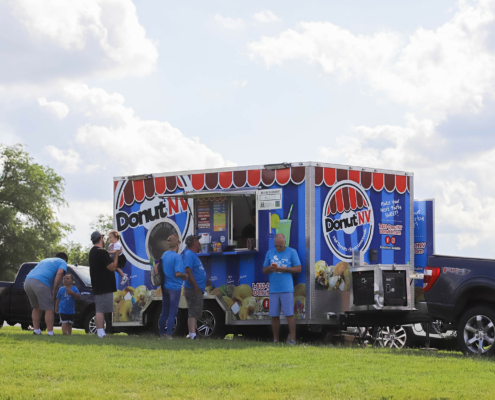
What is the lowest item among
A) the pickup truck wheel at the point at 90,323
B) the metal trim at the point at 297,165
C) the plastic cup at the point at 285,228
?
the pickup truck wheel at the point at 90,323

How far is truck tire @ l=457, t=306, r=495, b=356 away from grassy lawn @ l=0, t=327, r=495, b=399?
52 cm

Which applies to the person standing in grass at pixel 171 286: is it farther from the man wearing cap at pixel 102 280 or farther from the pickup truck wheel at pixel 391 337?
the pickup truck wheel at pixel 391 337

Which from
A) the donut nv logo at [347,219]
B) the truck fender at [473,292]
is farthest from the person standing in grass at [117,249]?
the truck fender at [473,292]

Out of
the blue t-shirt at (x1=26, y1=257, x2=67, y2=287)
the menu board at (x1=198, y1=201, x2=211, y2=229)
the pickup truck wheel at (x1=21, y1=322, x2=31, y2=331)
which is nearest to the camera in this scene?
the blue t-shirt at (x1=26, y1=257, x2=67, y2=287)

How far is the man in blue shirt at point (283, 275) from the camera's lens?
12.2 metres

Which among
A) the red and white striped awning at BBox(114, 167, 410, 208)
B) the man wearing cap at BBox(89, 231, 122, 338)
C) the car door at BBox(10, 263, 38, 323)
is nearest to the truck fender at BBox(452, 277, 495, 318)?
the red and white striped awning at BBox(114, 167, 410, 208)

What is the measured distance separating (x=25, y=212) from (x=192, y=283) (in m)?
37.2

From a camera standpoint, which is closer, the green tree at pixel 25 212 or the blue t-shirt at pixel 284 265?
the blue t-shirt at pixel 284 265

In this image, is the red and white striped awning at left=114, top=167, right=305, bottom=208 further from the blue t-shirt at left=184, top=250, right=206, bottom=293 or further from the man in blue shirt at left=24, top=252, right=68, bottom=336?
the man in blue shirt at left=24, top=252, right=68, bottom=336

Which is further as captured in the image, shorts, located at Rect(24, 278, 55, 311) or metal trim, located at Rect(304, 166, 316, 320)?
shorts, located at Rect(24, 278, 55, 311)

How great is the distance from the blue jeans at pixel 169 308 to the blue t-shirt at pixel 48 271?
2.00m

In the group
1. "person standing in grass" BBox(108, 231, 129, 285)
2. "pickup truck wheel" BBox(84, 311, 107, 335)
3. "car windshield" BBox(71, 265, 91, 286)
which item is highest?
"person standing in grass" BBox(108, 231, 129, 285)

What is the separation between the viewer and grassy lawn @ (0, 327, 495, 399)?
7117 millimetres

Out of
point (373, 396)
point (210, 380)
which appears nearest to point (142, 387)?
point (210, 380)
